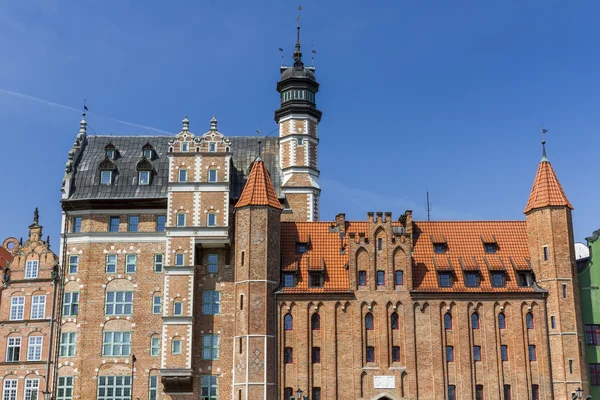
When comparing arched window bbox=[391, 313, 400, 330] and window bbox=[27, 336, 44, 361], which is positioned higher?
arched window bbox=[391, 313, 400, 330]

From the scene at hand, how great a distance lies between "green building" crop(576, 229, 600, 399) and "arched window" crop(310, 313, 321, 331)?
20117 millimetres

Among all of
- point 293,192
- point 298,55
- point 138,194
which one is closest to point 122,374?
point 138,194

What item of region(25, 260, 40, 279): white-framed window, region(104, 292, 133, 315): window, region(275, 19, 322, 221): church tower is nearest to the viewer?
region(104, 292, 133, 315): window

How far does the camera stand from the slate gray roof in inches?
2763

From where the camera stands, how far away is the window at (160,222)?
2724 inches

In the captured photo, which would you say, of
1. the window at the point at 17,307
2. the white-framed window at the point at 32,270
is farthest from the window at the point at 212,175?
the window at the point at 17,307

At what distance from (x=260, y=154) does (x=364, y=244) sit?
1410 cm

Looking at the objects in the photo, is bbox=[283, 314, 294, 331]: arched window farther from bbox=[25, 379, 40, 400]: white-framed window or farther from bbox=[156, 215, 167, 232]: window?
bbox=[25, 379, 40, 400]: white-framed window

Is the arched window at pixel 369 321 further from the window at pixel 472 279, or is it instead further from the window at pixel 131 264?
the window at pixel 131 264

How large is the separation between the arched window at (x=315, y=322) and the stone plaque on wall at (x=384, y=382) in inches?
224

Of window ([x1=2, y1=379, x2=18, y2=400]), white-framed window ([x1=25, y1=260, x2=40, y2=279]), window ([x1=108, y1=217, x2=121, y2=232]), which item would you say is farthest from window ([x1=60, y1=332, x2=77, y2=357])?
window ([x1=108, y1=217, x2=121, y2=232])

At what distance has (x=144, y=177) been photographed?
71250mm

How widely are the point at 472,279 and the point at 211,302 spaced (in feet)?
66.7

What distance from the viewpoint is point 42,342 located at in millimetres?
67875
